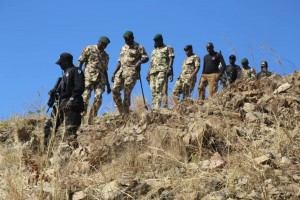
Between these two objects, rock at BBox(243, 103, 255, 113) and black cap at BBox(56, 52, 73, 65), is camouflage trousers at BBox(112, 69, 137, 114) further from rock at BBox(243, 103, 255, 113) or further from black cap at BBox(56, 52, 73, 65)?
rock at BBox(243, 103, 255, 113)

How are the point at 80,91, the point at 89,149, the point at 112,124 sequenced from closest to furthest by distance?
the point at 89,149 → the point at 80,91 → the point at 112,124

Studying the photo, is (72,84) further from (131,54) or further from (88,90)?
(131,54)

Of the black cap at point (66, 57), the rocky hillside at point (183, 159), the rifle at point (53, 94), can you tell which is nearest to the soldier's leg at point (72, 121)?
the rocky hillside at point (183, 159)

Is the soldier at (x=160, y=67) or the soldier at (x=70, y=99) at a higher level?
the soldier at (x=160, y=67)

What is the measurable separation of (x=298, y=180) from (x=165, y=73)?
17.8ft

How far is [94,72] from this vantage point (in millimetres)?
8391

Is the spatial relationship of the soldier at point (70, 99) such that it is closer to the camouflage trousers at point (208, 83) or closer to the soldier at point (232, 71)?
the camouflage trousers at point (208, 83)

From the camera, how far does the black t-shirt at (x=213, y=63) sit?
9.34 metres

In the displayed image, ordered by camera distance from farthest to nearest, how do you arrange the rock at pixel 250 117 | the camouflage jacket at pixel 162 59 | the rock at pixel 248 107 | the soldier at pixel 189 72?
the soldier at pixel 189 72 < the camouflage jacket at pixel 162 59 < the rock at pixel 248 107 < the rock at pixel 250 117

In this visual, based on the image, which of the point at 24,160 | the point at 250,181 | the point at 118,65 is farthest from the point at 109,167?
the point at 118,65

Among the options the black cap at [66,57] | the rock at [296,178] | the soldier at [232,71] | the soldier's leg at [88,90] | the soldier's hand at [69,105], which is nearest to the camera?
the rock at [296,178]

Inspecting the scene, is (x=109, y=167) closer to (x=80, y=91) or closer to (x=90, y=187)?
(x=90, y=187)

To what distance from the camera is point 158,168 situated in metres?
4.17

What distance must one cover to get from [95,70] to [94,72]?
41 mm
